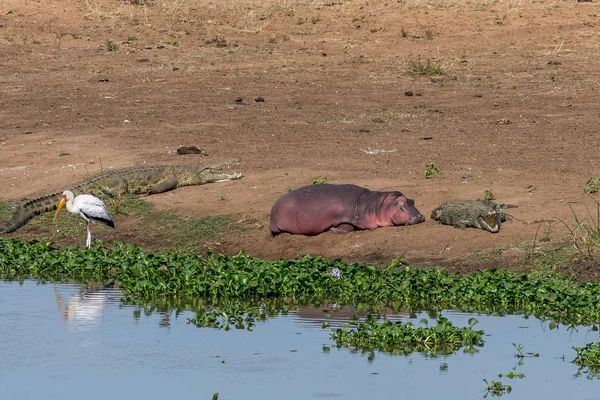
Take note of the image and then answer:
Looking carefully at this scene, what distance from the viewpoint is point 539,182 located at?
13.0 m

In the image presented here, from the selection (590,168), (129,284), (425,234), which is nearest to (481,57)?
(590,168)

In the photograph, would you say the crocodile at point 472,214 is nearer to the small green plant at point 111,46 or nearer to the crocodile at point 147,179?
the crocodile at point 147,179

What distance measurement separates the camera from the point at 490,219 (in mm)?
11281

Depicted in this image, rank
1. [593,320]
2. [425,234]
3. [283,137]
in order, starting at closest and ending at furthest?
1. [593,320]
2. [425,234]
3. [283,137]

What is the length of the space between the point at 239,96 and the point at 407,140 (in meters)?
4.44

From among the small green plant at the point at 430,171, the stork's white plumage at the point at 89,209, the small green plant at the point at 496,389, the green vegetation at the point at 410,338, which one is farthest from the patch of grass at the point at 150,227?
the small green plant at the point at 496,389

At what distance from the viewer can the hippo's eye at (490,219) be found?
36.9 feet

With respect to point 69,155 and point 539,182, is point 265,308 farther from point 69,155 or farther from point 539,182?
point 69,155

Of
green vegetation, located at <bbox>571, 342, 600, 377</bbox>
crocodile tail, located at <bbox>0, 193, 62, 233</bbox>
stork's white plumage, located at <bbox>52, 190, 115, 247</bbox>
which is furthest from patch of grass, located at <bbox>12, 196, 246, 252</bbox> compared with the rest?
green vegetation, located at <bbox>571, 342, 600, 377</bbox>

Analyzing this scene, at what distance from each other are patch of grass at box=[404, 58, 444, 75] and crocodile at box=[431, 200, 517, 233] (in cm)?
891

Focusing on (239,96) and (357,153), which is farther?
(239,96)

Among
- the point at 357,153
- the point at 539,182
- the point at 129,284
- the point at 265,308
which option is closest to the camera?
the point at 265,308

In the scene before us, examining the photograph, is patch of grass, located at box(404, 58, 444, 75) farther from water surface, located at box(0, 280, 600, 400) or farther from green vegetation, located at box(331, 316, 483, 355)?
green vegetation, located at box(331, 316, 483, 355)

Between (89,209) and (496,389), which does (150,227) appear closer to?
(89,209)
